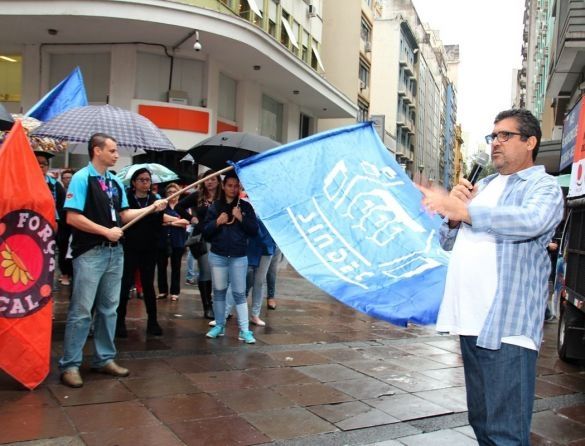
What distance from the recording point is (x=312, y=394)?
538 centimetres

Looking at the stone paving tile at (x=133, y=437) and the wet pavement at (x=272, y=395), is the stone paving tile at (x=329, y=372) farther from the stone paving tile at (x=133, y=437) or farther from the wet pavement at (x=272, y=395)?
the stone paving tile at (x=133, y=437)

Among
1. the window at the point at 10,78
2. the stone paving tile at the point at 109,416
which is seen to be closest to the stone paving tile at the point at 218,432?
the stone paving tile at the point at 109,416

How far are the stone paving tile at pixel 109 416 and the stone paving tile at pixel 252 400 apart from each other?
70 cm

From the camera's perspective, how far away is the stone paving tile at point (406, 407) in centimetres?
500

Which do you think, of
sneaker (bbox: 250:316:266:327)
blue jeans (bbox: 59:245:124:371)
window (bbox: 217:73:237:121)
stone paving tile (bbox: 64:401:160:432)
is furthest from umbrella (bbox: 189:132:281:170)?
window (bbox: 217:73:237:121)

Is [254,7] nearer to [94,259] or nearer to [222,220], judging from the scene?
[222,220]

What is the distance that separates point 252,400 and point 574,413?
287 centimetres

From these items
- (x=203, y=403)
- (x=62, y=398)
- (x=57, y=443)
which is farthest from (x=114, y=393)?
(x=57, y=443)

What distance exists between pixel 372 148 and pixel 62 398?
320cm

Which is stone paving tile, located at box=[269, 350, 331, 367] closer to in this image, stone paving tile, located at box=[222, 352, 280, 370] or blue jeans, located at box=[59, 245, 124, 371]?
stone paving tile, located at box=[222, 352, 280, 370]

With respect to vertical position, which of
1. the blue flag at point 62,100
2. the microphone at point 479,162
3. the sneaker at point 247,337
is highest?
the blue flag at point 62,100

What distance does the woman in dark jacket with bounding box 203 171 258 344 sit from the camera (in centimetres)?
677

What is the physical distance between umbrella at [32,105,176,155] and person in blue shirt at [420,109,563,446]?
4118 mm

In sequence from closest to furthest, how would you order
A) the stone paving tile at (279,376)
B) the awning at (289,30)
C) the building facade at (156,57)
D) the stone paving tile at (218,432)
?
the stone paving tile at (218,432)
the stone paving tile at (279,376)
the building facade at (156,57)
the awning at (289,30)
